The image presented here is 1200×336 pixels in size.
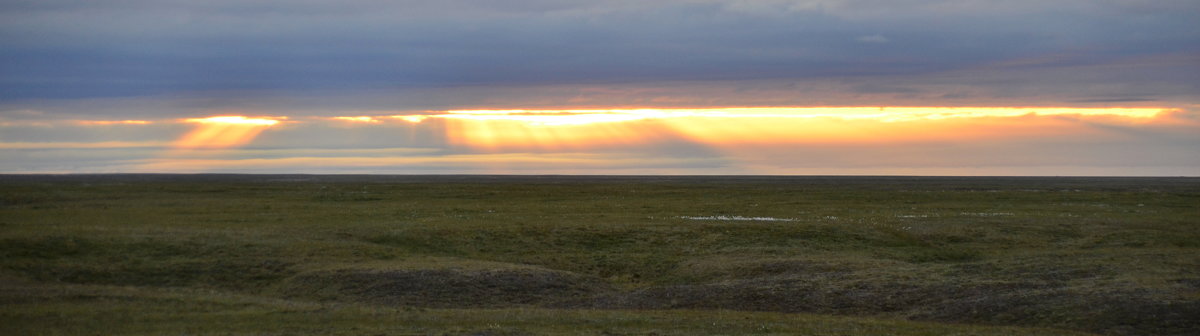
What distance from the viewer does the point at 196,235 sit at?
40.5m

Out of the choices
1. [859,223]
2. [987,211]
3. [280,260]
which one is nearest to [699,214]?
[859,223]

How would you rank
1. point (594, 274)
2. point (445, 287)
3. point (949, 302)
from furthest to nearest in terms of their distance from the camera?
point (594, 274) → point (445, 287) → point (949, 302)

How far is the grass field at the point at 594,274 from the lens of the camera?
24812 mm

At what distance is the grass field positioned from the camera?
81.4ft

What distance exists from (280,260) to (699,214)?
101 feet

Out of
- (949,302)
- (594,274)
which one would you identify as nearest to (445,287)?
(594,274)

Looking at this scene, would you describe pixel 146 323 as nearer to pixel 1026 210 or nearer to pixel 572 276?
pixel 572 276

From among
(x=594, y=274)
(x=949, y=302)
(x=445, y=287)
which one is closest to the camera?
(x=949, y=302)

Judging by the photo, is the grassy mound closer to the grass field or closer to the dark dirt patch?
the grass field

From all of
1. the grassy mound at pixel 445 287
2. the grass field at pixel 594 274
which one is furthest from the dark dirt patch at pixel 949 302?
the grassy mound at pixel 445 287

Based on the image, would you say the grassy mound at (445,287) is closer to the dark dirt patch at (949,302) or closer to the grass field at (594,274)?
the grass field at (594,274)

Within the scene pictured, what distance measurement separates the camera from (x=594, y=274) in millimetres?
37031

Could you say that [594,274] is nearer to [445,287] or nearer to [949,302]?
[445,287]

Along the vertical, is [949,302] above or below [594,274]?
above
